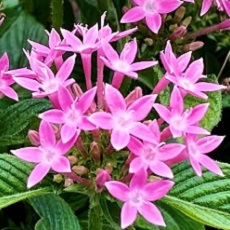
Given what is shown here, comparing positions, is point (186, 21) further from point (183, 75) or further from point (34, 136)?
point (34, 136)

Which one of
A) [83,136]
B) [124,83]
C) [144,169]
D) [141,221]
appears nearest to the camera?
[144,169]

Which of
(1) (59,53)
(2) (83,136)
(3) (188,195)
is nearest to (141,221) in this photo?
(3) (188,195)

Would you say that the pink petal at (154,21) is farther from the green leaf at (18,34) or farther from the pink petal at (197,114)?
the green leaf at (18,34)

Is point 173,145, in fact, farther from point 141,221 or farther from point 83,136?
point 141,221

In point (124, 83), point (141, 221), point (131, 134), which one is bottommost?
point (141, 221)

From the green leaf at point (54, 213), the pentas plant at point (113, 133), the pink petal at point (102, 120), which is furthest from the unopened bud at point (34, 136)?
the green leaf at point (54, 213)

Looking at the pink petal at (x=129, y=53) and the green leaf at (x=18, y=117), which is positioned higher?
the pink petal at (x=129, y=53)

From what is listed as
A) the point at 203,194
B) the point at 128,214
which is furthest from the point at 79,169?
the point at 203,194
